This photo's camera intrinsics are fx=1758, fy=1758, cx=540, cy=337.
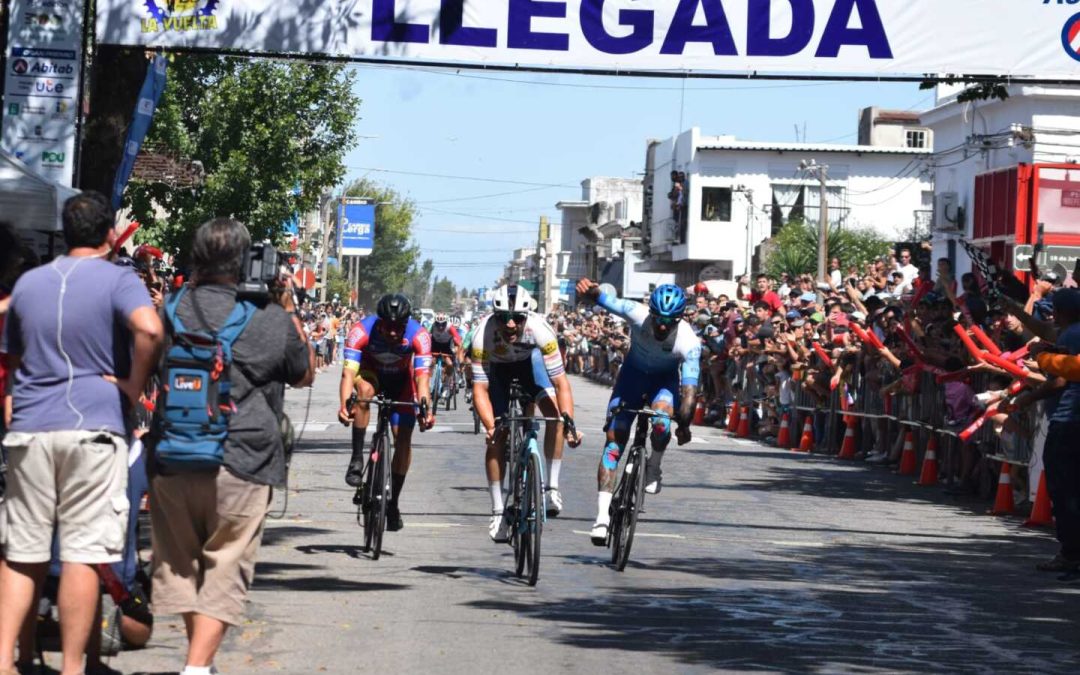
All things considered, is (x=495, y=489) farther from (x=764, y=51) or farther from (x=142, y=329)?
(x=142, y=329)

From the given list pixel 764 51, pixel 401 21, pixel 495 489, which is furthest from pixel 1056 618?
pixel 401 21

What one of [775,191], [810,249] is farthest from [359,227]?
[810,249]

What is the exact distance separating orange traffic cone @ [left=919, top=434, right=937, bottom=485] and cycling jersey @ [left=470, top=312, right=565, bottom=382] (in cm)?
944

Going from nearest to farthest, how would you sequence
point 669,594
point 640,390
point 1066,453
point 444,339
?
point 669,594 < point 640,390 < point 1066,453 < point 444,339

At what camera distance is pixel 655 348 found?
12195 mm

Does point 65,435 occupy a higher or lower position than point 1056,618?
higher

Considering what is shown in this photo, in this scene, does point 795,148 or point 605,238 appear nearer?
point 795,148

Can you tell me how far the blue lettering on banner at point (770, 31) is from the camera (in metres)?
14.1

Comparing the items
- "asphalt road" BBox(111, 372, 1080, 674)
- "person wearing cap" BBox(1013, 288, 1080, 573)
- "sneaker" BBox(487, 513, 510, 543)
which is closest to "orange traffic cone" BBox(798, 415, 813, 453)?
"asphalt road" BBox(111, 372, 1080, 674)

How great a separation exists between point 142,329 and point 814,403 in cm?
2066

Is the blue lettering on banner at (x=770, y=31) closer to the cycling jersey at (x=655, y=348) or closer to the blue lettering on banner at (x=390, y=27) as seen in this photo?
the blue lettering on banner at (x=390, y=27)

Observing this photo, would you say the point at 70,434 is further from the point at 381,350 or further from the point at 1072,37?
the point at 1072,37

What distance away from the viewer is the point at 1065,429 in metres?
12.8

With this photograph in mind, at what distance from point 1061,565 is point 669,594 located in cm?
346
